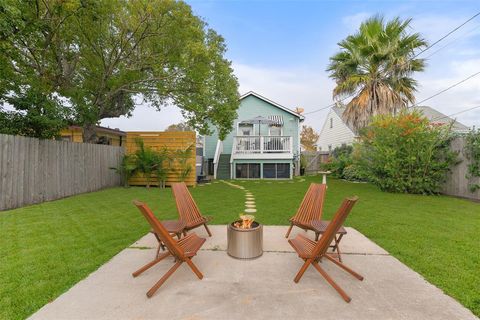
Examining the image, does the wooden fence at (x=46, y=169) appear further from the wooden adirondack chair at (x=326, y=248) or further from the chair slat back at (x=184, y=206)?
the wooden adirondack chair at (x=326, y=248)

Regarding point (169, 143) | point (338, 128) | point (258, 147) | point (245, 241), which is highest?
point (338, 128)

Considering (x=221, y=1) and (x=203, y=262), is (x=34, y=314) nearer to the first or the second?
(x=203, y=262)

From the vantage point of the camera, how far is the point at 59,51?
8391mm

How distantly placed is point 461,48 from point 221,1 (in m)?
12.3

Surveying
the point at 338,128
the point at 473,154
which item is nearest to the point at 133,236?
the point at 473,154

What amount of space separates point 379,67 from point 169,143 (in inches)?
428

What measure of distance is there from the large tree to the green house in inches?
153

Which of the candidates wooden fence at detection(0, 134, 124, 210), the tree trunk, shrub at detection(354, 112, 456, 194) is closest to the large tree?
the tree trunk

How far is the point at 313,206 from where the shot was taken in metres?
3.82

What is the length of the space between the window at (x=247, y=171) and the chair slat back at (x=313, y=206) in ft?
35.2

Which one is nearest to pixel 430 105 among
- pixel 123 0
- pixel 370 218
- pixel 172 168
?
pixel 370 218

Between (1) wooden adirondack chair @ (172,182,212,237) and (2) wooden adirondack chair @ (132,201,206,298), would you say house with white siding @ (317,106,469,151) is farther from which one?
(2) wooden adirondack chair @ (132,201,206,298)

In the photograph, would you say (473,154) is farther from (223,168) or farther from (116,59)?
(116,59)

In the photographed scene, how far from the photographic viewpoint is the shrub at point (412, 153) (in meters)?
7.92
